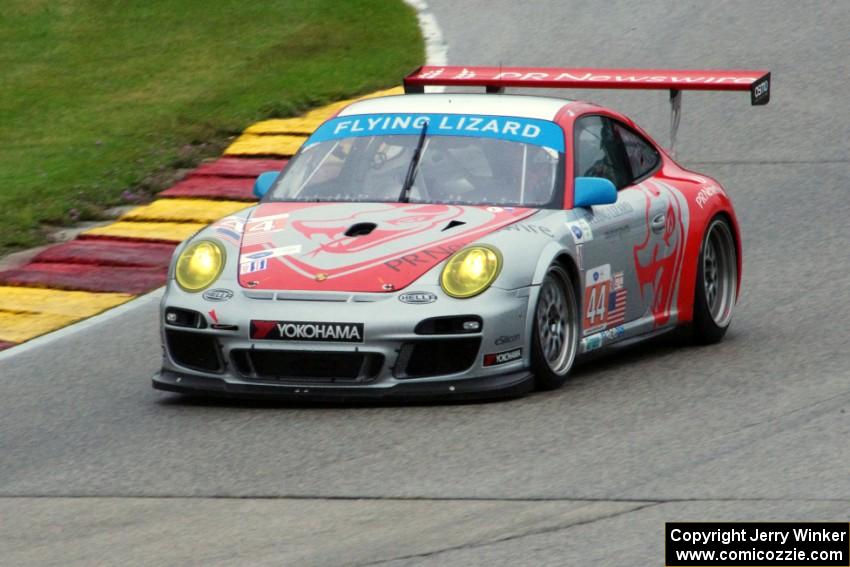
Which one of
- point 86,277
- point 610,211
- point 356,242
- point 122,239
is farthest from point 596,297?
point 122,239

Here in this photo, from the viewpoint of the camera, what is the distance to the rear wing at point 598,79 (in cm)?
930

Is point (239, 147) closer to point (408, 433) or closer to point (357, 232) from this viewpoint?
point (357, 232)

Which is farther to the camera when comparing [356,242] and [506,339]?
[356,242]

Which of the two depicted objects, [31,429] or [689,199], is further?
[689,199]

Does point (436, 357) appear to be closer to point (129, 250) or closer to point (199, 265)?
point (199, 265)

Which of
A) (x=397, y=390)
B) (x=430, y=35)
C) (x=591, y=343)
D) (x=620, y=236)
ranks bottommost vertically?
(x=430, y=35)

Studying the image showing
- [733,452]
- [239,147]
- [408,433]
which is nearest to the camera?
[733,452]

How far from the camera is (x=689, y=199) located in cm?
898

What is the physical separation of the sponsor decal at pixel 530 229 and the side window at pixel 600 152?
2.17 ft

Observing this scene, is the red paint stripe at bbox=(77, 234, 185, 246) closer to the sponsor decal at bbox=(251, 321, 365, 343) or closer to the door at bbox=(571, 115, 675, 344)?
the door at bbox=(571, 115, 675, 344)

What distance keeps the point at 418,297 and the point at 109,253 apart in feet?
15.4

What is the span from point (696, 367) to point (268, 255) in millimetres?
2137

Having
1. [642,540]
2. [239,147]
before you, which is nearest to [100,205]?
[239,147]

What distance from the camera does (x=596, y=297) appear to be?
8.03m
